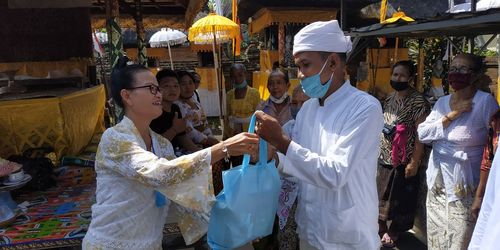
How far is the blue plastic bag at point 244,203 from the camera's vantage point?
1.81 meters

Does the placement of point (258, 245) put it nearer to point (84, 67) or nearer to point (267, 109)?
point (267, 109)

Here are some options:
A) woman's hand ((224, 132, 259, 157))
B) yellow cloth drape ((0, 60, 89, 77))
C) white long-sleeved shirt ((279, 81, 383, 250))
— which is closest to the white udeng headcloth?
white long-sleeved shirt ((279, 81, 383, 250))

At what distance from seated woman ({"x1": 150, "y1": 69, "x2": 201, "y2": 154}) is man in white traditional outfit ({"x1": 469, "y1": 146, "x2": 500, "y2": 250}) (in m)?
2.57

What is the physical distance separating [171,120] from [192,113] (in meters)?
0.77

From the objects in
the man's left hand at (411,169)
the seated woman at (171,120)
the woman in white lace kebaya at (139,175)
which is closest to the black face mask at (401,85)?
the man's left hand at (411,169)

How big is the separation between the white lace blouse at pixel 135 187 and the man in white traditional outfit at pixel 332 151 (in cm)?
38

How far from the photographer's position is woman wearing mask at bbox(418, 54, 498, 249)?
3.15 m

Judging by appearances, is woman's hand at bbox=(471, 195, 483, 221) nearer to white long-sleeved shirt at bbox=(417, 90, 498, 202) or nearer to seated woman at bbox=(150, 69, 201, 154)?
white long-sleeved shirt at bbox=(417, 90, 498, 202)

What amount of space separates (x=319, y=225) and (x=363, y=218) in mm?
216

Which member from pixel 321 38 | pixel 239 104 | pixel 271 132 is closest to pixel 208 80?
pixel 239 104

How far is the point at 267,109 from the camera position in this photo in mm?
4465

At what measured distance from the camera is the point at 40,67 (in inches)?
247

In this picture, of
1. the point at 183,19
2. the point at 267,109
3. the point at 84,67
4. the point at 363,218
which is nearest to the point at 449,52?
the point at 183,19

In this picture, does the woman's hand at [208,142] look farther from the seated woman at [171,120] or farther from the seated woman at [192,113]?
the seated woman at [171,120]
